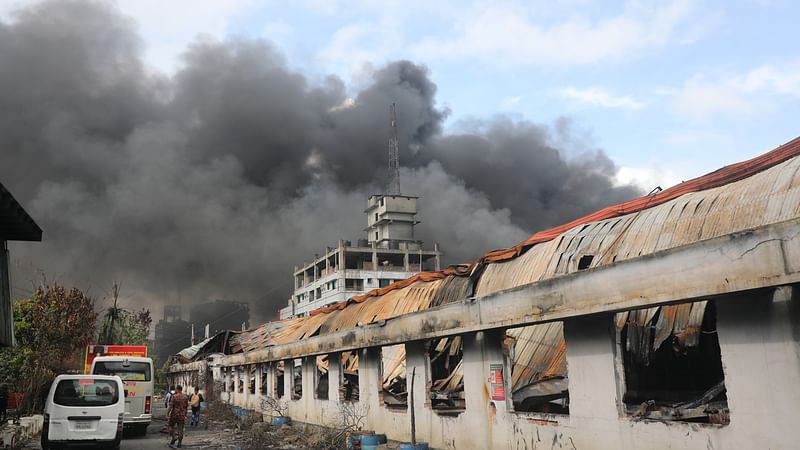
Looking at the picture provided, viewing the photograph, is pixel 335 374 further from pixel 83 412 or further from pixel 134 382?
pixel 134 382

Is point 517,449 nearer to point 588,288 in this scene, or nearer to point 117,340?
point 588,288

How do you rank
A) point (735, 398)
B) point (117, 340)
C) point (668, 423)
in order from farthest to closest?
point (117, 340)
point (668, 423)
point (735, 398)

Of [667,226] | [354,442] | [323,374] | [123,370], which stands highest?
[667,226]

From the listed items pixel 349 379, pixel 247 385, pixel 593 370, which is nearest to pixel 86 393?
pixel 349 379

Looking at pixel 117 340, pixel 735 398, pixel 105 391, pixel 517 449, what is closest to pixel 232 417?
pixel 105 391

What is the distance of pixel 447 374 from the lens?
45.1 ft

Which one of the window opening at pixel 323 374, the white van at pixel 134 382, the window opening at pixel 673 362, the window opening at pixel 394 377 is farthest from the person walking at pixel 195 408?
the window opening at pixel 673 362

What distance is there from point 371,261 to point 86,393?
3024 inches

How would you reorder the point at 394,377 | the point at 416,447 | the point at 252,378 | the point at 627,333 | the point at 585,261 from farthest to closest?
the point at 252,378
the point at 394,377
the point at 416,447
the point at 585,261
the point at 627,333

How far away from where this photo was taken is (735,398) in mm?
5828

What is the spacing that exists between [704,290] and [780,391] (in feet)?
3.55

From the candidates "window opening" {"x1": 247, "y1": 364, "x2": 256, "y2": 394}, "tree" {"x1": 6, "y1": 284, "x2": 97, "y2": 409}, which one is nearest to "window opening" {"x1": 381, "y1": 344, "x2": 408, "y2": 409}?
"window opening" {"x1": 247, "y1": 364, "x2": 256, "y2": 394}

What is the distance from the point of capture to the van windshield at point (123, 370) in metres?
19.0

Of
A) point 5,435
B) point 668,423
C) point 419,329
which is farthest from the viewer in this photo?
point 5,435
